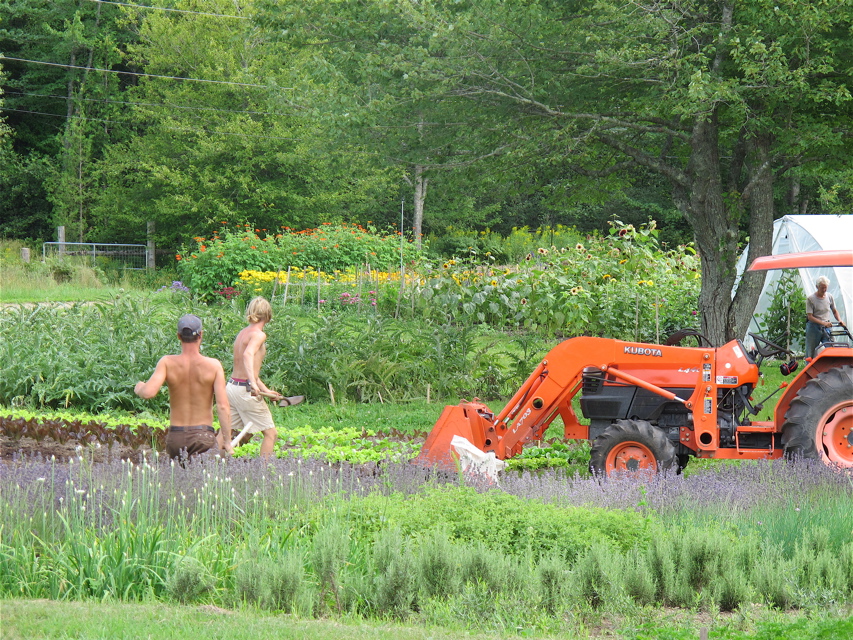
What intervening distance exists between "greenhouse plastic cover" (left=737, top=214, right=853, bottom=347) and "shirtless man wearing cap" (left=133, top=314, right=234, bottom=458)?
10.6m

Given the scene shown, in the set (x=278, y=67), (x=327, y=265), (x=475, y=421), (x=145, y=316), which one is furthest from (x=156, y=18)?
(x=475, y=421)

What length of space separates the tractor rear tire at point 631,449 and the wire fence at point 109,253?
26875 mm

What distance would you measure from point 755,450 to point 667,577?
3017mm

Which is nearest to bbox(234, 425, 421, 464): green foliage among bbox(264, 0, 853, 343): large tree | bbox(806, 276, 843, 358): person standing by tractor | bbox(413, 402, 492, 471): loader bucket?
bbox(413, 402, 492, 471): loader bucket

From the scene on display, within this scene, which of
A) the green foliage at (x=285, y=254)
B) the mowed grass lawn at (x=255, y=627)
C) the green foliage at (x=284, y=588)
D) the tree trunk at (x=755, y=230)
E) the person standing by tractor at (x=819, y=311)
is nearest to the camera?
the mowed grass lawn at (x=255, y=627)

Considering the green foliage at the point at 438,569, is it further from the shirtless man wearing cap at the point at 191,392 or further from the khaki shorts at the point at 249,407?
the khaki shorts at the point at 249,407

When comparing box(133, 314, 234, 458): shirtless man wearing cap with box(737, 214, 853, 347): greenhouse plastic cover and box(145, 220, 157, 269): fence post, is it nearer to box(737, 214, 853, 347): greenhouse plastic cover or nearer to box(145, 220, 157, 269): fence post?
box(737, 214, 853, 347): greenhouse plastic cover

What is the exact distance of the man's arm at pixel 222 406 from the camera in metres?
6.32

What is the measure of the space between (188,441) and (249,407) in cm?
106

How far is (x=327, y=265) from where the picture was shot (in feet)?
76.6

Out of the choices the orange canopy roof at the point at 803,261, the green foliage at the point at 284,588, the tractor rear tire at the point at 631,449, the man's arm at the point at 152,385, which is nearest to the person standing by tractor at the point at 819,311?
the orange canopy roof at the point at 803,261

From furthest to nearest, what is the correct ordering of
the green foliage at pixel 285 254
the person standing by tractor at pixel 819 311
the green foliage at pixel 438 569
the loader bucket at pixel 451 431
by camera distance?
the green foliage at pixel 285 254
the person standing by tractor at pixel 819 311
the loader bucket at pixel 451 431
the green foliage at pixel 438 569

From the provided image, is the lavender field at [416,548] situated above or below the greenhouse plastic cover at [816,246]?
below

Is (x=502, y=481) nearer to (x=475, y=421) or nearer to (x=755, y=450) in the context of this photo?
(x=475, y=421)
